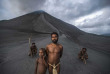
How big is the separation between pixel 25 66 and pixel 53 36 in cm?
311

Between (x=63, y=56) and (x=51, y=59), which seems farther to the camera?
(x=63, y=56)

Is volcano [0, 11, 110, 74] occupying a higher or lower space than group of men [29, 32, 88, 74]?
lower

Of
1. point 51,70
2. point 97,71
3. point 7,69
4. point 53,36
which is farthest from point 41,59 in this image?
point 97,71

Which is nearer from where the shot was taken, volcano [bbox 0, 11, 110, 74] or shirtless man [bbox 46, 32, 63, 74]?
shirtless man [bbox 46, 32, 63, 74]

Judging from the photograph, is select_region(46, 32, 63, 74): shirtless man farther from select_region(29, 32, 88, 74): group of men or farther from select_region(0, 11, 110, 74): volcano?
select_region(0, 11, 110, 74): volcano

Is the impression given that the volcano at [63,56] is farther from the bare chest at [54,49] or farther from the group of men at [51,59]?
the bare chest at [54,49]

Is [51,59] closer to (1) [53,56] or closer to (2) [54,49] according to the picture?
(1) [53,56]

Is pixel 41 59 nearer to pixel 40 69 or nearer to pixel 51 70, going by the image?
pixel 40 69

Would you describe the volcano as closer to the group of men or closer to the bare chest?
the group of men

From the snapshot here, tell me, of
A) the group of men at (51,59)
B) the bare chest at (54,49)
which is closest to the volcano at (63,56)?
the group of men at (51,59)

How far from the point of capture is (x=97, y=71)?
439 cm

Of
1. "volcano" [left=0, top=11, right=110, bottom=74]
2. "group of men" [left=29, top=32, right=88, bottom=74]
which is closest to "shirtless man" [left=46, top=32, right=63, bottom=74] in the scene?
"group of men" [left=29, top=32, right=88, bottom=74]

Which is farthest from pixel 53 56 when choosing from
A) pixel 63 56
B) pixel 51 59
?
pixel 63 56

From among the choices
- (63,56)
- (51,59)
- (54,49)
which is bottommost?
(63,56)
